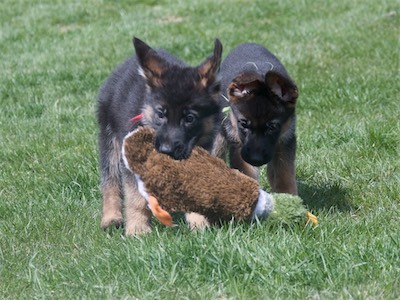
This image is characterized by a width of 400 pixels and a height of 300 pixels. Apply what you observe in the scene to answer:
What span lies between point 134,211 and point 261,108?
105 centimetres

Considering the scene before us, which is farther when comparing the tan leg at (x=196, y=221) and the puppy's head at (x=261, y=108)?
the puppy's head at (x=261, y=108)

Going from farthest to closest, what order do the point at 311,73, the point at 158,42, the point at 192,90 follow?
1. the point at 158,42
2. the point at 311,73
3. the point at 192,90

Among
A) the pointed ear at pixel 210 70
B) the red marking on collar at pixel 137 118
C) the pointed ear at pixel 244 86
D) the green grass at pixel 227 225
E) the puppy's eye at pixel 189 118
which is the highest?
the pointed ear at pixel 210 70

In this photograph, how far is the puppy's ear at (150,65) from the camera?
487cm

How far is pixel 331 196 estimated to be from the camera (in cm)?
545

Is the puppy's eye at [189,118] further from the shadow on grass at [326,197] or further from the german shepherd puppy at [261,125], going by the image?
the shadow on grass at [326,197]

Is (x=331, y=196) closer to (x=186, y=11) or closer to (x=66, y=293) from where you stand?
(x=66, y=293)

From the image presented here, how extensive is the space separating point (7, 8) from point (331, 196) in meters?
9.69

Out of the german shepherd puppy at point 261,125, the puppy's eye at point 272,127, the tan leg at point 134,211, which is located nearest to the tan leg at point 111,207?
the tan leg at point 134,211

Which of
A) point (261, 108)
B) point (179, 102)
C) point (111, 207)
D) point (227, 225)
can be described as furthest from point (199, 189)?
point (111, 207)

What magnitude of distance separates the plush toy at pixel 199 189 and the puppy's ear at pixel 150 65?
0.46 metres

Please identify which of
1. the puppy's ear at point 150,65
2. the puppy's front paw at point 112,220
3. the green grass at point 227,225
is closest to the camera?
the green grass at point 227,225

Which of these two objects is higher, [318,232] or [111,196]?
[318,232]

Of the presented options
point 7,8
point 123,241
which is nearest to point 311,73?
point 123,241
